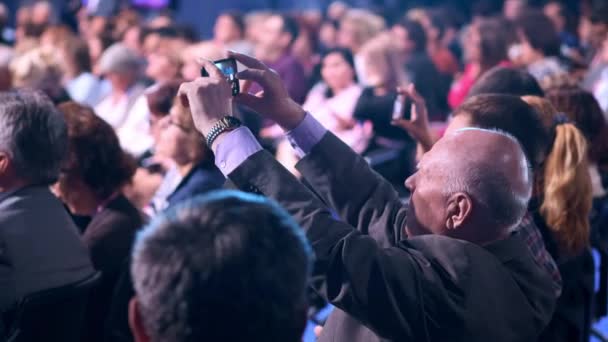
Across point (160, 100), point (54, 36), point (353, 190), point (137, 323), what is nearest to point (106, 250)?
point (160, 100)

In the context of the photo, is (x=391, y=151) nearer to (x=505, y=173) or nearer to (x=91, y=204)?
(x=91, y=204)

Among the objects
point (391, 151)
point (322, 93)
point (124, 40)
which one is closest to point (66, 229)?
point (391, 151)

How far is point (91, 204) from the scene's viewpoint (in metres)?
2.88

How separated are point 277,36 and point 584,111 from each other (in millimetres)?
3980

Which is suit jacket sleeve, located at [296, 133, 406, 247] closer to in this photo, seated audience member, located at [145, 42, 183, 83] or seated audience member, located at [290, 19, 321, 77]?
seated audience member, located at [145, 42, 183, 83]

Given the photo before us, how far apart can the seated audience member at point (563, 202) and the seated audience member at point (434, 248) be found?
66 cm

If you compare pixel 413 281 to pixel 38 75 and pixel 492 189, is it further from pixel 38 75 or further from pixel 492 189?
pixel 38 75

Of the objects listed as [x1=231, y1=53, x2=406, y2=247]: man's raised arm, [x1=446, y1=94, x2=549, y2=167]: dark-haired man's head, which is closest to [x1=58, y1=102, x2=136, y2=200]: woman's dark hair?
[x1=231, y1=53, x2=406, y2=247]: man's raised arm

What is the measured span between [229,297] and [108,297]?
5.84ft

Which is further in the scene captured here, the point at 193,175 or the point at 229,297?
the point at 193,175

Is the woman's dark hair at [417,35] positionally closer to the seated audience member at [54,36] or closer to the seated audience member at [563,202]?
the seated audience member at [54,36]

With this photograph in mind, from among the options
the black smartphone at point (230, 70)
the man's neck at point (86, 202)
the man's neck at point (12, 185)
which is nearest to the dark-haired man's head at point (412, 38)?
the man's neck at point (86, 202)

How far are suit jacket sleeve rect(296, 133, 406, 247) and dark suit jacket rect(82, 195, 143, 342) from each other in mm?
987

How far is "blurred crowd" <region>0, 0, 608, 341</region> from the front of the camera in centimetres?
235
